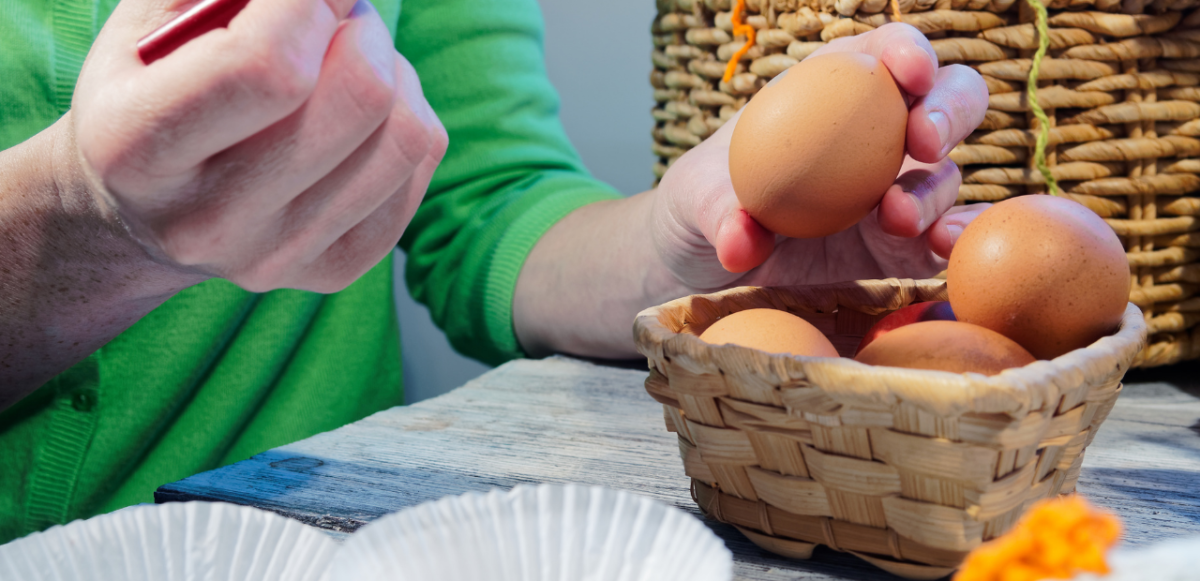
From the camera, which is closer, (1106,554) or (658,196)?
(1106,554)

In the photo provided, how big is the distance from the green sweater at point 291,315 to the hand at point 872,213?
1.24 feet

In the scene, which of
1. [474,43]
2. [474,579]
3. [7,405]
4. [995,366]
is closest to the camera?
[474,579]

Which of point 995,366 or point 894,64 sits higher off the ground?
point 894,64

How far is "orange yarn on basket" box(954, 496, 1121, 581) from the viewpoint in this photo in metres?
0.21

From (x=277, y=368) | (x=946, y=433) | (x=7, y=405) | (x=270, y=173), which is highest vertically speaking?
(x=270, y=173)

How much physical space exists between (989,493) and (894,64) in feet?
1.03

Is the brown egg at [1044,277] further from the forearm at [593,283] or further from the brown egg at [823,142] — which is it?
the forearm at [593,283]

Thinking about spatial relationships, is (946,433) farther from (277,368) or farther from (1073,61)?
(277,368)

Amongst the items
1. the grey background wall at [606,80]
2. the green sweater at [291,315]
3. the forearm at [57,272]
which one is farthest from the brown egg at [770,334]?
the grey background wall at [606,80]

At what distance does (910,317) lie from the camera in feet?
1.85

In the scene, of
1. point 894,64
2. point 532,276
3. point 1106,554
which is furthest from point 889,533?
point 532,276

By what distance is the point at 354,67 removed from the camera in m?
0.45

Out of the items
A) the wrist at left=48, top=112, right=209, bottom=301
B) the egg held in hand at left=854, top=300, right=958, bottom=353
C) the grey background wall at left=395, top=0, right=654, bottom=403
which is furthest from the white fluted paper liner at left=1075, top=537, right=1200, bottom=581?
the grey background wall at left=395, top=0, right=654, bottom=403

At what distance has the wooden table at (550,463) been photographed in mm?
505
